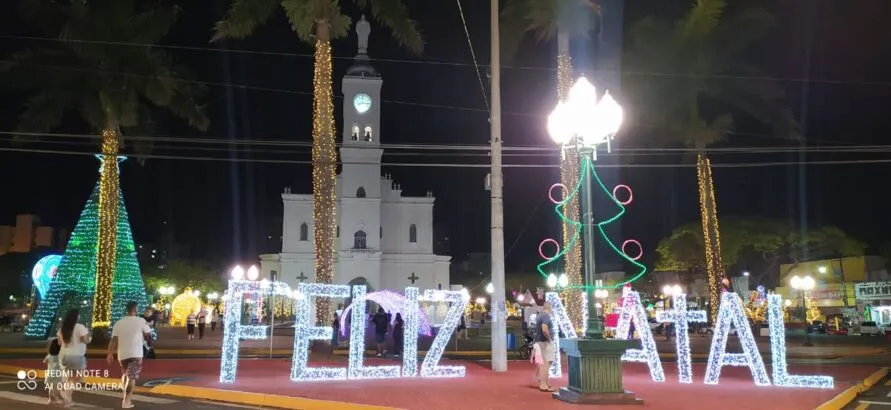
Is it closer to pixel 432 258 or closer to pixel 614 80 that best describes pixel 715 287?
pixel 614 80

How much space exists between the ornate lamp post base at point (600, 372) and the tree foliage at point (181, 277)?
55.4 metres

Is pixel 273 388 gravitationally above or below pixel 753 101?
below

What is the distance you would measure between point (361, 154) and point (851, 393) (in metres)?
50.4

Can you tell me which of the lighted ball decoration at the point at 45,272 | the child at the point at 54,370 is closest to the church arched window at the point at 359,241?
the lighted ball decoration at the point at 45,272

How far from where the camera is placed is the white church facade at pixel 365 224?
57750 millimetres

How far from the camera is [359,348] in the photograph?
1320cm

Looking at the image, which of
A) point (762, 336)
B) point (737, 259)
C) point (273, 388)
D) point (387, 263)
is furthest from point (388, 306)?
point (387, 263)

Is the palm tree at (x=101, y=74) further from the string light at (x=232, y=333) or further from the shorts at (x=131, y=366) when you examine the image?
the shorts at (x=131, y=366)

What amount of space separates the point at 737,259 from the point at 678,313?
3816 cm

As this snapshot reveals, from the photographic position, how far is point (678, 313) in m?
13.1

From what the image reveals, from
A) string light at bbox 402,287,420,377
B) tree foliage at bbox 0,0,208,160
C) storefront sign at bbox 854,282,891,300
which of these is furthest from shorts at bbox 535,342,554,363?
storefront sign at bbox 854,282,891,300

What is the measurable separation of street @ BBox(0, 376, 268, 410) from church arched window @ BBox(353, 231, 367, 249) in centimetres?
4867

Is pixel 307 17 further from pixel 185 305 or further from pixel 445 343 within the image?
pixel 185 305

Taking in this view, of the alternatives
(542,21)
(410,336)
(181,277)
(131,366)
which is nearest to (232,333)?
(131,366)
